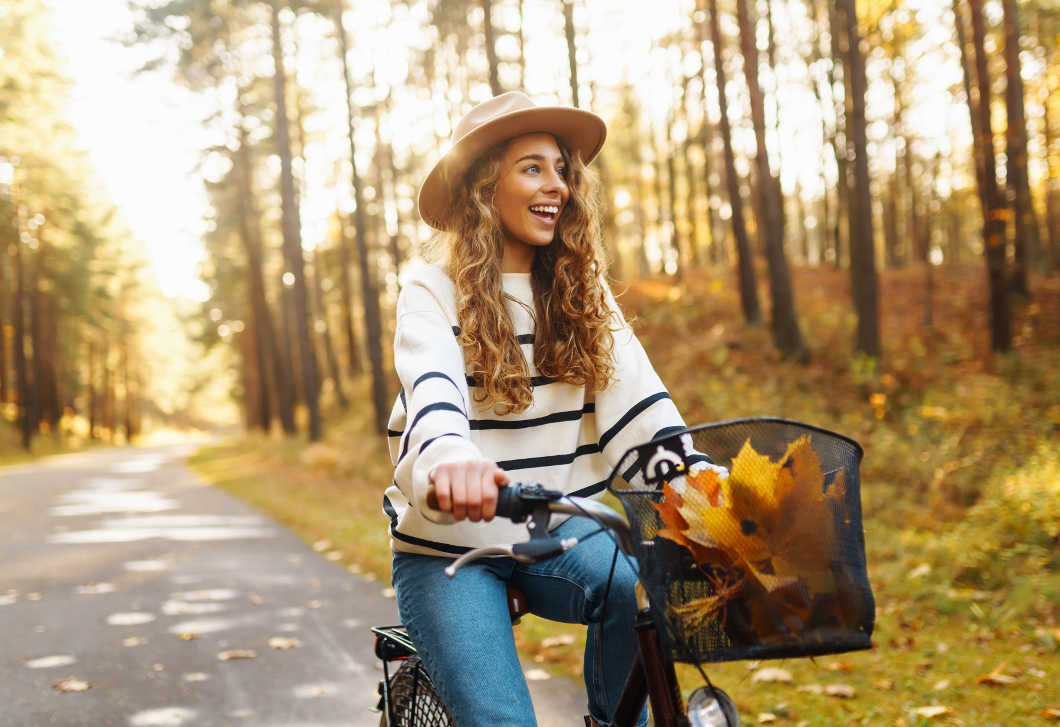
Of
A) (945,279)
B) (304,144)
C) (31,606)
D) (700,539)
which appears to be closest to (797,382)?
(945,279)

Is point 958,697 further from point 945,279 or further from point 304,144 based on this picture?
point 304,144

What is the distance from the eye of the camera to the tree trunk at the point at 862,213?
12.8 m

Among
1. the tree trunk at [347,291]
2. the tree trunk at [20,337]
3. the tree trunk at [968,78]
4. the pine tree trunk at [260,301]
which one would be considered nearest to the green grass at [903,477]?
the tree trunk at [968,78]

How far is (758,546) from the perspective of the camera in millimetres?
1527

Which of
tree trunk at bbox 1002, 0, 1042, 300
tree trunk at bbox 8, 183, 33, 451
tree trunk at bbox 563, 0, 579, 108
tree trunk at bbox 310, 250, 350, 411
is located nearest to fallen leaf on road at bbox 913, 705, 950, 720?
tree trunk at bbox 1002, 0, 1042, 300

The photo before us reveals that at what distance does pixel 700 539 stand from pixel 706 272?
2277 cm

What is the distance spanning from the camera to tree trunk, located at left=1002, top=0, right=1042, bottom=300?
13.7 meters

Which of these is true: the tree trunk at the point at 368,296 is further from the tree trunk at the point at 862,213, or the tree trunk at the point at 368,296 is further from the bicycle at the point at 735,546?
the bicycle at the point at 735,546

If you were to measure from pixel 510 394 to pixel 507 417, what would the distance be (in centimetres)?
11

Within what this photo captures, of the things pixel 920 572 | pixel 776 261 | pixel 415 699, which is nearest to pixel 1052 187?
pixel 776 261

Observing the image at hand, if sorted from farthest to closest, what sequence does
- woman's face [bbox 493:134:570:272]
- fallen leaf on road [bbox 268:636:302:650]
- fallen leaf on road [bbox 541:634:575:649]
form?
fallen leaf on road [bbox 268:636:302:650] → fallen leaf on road [bbox 541:634:575:649] → woman's face [bbox 493:134:570:272]

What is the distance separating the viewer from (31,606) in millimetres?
6711

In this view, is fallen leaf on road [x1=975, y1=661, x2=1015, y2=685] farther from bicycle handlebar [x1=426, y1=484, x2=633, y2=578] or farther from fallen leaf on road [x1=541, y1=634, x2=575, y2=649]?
bicycle handlebar [x1=426, y1=484, x2=633, y2=578]

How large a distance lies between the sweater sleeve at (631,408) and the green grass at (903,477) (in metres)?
0.97
